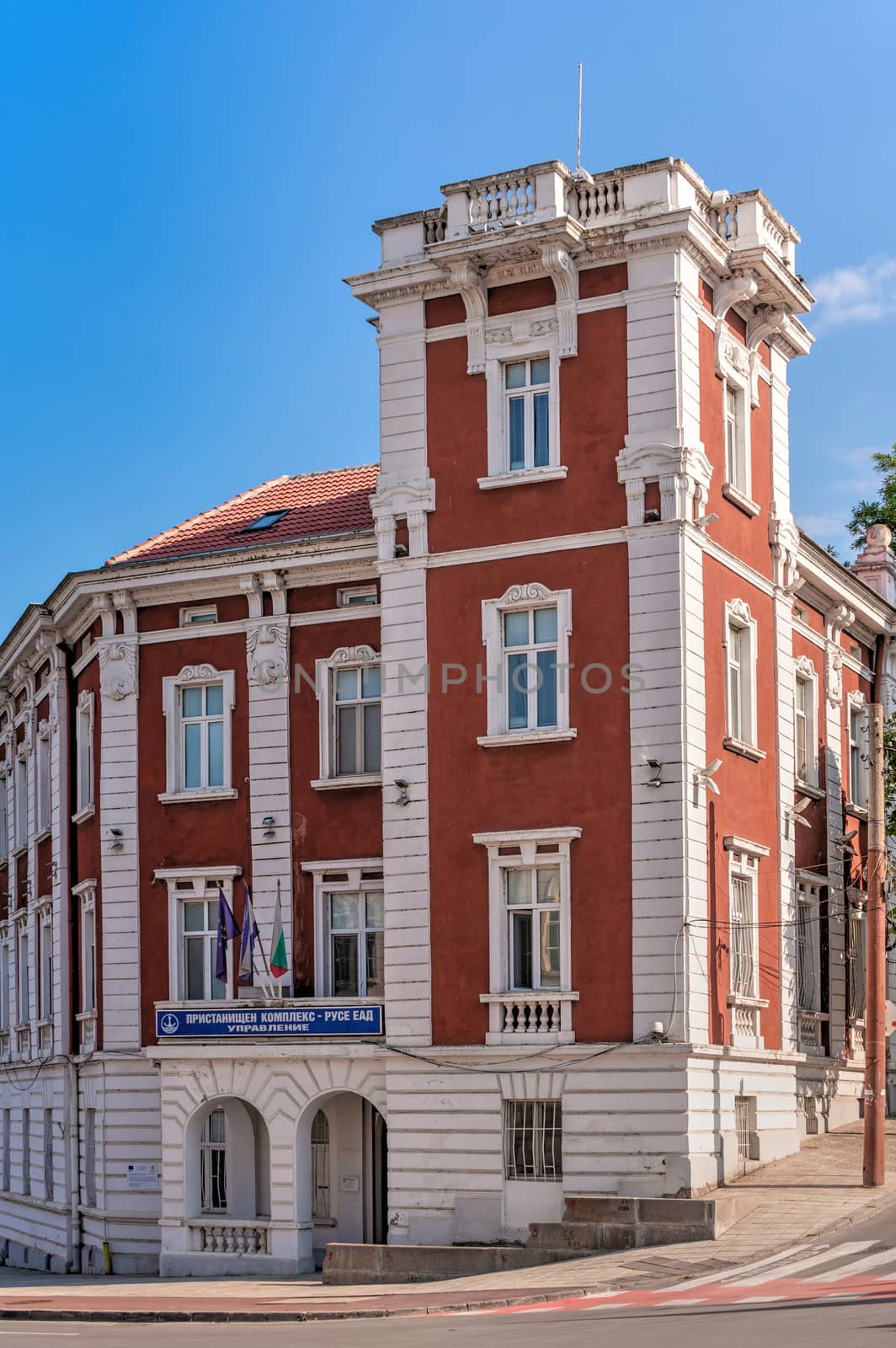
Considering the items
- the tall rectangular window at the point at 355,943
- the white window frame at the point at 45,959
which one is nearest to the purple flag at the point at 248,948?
the tall rectangular window at the point at 355,943

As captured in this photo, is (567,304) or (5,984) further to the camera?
(5,984)

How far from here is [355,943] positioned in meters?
34.4

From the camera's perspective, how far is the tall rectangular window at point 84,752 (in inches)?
1519

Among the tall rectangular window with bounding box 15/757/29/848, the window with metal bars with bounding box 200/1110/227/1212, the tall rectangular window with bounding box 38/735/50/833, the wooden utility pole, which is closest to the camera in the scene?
the wooden utility pole

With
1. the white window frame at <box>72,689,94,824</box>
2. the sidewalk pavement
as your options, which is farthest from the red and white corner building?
the sidewalk pavement

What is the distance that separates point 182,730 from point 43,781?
750 centimetres

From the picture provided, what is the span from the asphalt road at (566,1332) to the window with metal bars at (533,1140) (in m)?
6.10

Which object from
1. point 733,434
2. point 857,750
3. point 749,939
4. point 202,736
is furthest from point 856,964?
point 202,736

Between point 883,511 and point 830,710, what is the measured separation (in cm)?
1387

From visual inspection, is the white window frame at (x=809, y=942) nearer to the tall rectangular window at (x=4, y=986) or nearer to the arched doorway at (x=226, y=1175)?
the arched doorway at (x=226, y=1175)

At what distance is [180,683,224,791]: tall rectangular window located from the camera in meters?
36.4

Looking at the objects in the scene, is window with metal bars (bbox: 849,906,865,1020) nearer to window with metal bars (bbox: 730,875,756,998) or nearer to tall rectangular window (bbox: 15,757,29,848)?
window with metal bars (bbox: 730,875,756,998)

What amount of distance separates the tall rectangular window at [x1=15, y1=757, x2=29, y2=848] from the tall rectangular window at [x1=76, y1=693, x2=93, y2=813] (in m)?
5.94

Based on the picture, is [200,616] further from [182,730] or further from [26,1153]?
[26,1153]
